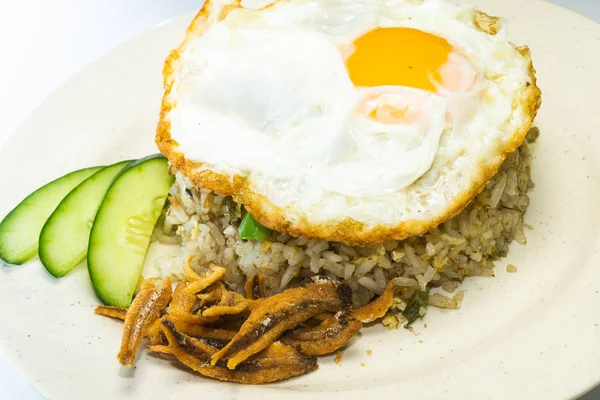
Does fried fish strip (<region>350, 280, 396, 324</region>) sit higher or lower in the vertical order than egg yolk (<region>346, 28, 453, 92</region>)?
lower

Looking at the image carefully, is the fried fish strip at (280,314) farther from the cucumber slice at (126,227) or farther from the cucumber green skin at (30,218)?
the cucumber green skin at (30,218)

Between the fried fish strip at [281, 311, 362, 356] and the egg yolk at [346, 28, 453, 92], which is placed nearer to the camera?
the fried fish strip at [281, 311, 362, 356]

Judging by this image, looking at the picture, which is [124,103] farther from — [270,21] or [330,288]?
[330,288]

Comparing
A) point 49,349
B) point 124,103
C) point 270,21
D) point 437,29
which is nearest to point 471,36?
point 437,29

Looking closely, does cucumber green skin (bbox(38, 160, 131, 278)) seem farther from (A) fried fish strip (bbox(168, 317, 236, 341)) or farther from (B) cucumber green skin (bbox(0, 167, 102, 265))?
(A) fried fish strip (bbox(168, 317, 236, 341))

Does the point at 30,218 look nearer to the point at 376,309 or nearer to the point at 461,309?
the point at 376,309

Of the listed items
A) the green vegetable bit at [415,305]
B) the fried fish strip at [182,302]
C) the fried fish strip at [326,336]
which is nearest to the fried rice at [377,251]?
the green vegetable bit at [415,305]

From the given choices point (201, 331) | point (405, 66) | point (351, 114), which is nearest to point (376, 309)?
point (201, 331)

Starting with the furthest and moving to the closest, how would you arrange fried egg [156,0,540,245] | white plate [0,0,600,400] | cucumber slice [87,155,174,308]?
cucumber slice [87,155,174,308], fried egg [156,0,540,245], white plate [0,0,600,400]

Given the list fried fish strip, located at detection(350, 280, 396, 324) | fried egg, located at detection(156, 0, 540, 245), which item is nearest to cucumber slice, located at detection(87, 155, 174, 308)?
fried egg, located at detection(156, 0, 540, 245)
